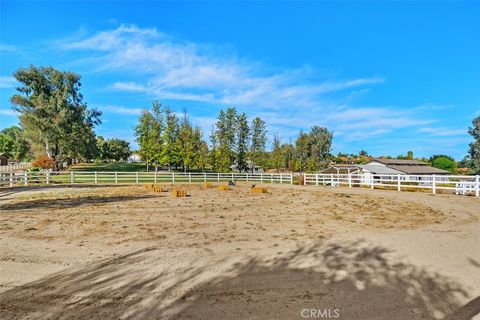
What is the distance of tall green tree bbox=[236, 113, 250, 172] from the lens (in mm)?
55697

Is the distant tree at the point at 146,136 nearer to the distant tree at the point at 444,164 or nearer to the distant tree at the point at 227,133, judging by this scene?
the distant tree at the point at 227,133

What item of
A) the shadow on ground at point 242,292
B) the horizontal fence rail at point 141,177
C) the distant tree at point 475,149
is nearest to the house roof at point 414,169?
the distant tree at point 475,149

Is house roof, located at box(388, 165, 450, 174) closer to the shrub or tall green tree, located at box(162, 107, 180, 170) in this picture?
tall green tree, located at box(162, 107, 180, 170)

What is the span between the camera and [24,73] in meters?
42.1

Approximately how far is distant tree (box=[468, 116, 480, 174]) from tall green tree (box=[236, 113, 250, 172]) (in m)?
34.3

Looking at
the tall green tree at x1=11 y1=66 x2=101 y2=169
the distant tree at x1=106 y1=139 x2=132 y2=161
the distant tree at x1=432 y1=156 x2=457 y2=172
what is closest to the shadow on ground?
the tall green tree at x1=11 y1=66 x2=101 y2=169

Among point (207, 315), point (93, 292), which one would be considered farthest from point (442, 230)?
point (93, 292)

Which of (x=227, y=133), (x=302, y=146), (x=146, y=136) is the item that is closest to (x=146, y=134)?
(x=146, y=136)

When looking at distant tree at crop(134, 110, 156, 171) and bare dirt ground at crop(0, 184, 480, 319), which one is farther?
distant tree at crop(134, 110, 156, 171)

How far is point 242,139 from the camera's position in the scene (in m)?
56.3

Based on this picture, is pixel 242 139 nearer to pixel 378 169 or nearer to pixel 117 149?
pixel 378 169

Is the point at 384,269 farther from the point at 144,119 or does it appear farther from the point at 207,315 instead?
the point at 144,119

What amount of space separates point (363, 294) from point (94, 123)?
2043 inches

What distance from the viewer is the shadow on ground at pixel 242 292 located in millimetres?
3562
